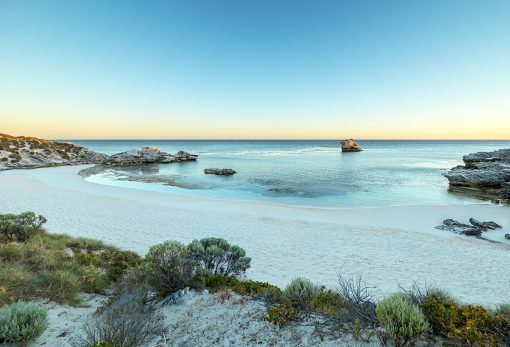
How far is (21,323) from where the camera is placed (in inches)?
Answer: 173

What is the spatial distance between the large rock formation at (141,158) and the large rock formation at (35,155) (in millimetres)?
3042

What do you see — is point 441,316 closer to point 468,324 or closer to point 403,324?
point 468,324

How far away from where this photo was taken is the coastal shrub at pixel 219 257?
7.67 m

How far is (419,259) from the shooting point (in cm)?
1155

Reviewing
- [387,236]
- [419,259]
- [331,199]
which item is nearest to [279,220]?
[387,236]

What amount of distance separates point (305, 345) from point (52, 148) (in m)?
72.0

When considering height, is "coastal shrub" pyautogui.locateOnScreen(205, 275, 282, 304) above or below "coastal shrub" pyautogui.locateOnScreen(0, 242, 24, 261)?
below

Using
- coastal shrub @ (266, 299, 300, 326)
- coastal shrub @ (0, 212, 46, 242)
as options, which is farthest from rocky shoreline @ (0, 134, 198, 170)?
coastal shrub @ (266, 299, 300, 326)

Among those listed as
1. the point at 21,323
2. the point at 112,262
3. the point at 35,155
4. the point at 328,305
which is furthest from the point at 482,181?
the point at 35,155

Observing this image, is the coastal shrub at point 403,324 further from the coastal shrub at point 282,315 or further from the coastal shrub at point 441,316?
the coastal shrub at point 282,315

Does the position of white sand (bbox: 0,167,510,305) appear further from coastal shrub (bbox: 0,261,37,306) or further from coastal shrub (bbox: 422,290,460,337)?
coastal shrub (bbox: 0,261,37,306)

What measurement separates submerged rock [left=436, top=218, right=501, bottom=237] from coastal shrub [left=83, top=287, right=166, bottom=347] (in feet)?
57.4

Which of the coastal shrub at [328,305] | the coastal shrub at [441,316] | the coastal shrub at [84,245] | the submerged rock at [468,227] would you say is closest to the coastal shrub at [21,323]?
the coastal shrub at [328,305]

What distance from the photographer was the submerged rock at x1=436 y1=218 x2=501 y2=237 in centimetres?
1566
